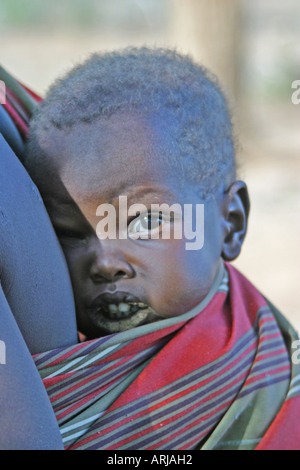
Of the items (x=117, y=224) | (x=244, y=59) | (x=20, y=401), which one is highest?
(x=244, y=59)

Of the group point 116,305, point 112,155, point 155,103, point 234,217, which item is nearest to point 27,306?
point 116,305

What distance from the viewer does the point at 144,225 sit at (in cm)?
153

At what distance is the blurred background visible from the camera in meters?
4.84

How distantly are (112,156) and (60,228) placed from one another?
216 mm

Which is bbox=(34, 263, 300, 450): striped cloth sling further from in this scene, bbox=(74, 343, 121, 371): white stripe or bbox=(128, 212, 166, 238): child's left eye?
bbox=(128, 212, 166, 238): child's left eye

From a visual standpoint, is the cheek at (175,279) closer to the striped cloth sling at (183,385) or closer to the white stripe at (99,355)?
the striped cloth sling at (183,385)

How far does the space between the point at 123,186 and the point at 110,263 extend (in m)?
0.18

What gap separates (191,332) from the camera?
1521 millimetres

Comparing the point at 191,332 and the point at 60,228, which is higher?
the point at 60,228

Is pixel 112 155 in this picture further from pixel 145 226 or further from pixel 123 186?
pixel 145 226
